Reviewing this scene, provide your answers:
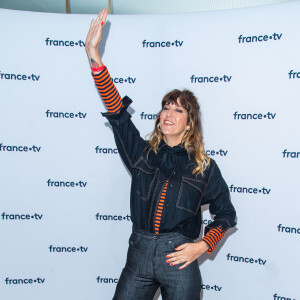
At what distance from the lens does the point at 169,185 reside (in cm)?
172

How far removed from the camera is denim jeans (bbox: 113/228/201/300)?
64.2 inches

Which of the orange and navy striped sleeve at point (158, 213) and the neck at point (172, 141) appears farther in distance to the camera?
the neck at point (172, 141)

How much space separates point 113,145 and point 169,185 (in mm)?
762

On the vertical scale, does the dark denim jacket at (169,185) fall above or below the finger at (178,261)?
above

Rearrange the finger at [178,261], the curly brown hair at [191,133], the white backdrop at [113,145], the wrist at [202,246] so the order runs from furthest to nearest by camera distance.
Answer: the white backdrop at [113,145] → the curly brown hair at [191,133] → the wrist at [202,246] → the finger at [178,261]

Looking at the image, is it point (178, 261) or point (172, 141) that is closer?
point (178, 261)

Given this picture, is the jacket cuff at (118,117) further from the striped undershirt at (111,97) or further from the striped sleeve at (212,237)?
the striped sleeve at (212,237)

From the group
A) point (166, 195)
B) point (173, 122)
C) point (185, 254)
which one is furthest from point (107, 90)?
point (185, 254)

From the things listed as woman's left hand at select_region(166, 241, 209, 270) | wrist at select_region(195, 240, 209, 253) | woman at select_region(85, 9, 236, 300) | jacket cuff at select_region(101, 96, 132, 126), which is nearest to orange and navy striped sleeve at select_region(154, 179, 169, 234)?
woman at select_region(85, 9, 236, 300)

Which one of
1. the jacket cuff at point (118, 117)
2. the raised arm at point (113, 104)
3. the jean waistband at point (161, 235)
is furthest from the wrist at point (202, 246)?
the jacket cuff at point (118, 117)

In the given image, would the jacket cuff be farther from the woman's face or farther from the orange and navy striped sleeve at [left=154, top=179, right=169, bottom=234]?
the orange and navy striped sleeve at [left=154, top=179, right=169, bottom=234]

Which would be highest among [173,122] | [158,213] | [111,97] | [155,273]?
[111,97]

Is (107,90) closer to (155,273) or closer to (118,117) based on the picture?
(118,117)

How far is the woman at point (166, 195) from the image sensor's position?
64.9 inches
